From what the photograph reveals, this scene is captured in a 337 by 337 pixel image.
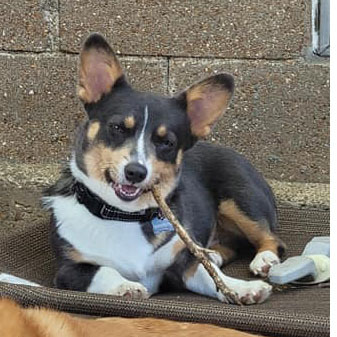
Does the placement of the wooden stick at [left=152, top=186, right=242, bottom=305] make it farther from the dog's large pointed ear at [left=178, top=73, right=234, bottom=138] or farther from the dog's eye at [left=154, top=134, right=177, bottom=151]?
the dog's large pointed ear at [left=178, top=73, right=234, bottom=138]

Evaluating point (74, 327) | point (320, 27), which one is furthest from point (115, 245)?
point (320, 27)

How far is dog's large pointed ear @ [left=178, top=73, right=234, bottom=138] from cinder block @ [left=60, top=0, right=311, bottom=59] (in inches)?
25.2

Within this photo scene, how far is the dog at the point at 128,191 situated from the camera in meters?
2.24

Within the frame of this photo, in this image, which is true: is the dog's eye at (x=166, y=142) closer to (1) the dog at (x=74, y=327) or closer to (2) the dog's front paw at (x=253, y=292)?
(2) the dog's front paw at (x=253, y=292)

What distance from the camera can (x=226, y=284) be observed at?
229cm

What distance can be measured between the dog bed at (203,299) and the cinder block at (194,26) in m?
0.58

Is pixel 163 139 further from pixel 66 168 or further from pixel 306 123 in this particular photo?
pixel 306 123

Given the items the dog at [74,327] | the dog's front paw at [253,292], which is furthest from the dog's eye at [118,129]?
the dog at [74,327]

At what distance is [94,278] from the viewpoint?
7.38 feet

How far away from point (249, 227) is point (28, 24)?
Result: 42.2 inches

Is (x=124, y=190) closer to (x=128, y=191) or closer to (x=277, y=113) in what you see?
(x=128, y=191)

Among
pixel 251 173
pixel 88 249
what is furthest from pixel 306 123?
pixel 88 249

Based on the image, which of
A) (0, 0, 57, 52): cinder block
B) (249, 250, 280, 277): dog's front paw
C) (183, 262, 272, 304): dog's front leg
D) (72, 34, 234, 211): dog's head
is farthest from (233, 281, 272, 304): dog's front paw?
(0, 0, 57, 52): cinder block

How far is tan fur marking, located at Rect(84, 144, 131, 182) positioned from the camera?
2209 mm
